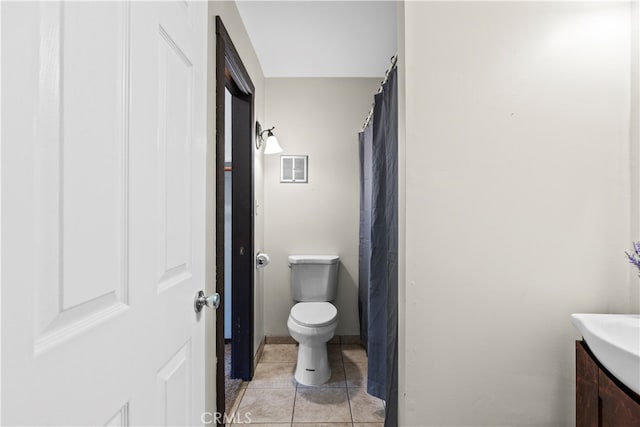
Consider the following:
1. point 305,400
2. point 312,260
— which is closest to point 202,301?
point 305,400

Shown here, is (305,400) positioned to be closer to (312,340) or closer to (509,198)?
(312,340)

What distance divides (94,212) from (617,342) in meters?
1.15

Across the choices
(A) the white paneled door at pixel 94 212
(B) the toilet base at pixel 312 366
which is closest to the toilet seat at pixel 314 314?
(B) the toilet base at pixel 312 366

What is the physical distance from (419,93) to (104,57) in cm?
95

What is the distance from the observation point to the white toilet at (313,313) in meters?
2.14

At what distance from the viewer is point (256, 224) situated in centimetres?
245

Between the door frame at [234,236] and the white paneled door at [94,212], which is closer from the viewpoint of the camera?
the white paneled door at [94,212]

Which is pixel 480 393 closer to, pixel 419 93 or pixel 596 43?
pixel 419 93

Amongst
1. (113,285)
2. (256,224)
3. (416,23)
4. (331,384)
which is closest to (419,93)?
(416,23)

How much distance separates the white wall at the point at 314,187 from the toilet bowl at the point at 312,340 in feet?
2.08

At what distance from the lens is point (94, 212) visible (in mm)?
502

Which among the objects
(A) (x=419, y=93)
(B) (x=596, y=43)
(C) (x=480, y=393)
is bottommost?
(C) (x=480, y=393)

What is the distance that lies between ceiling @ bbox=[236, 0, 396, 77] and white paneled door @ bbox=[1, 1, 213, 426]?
1.28 meters

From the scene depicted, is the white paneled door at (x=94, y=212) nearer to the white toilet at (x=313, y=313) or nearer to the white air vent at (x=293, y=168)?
the white toilet at (x=313, y=313)
